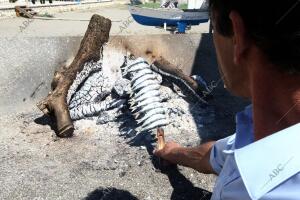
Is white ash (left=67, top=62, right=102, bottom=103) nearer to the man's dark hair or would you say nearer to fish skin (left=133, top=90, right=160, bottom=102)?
fish skin (left=133, top=90, right=160, bottom=102)

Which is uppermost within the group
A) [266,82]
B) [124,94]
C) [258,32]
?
[258,32]

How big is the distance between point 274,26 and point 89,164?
121 inches

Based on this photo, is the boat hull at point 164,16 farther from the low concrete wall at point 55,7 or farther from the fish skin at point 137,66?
the fish skin at point 137,66

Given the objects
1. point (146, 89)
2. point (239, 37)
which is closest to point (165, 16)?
point (146, 89)

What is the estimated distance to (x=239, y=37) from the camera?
0.84 metres

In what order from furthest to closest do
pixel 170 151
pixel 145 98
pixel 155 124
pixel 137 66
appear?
pixel 137 66
pixel 145 98
pixel 155 124
pixel 170 151

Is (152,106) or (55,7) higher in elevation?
(152,106)

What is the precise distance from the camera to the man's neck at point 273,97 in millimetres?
815

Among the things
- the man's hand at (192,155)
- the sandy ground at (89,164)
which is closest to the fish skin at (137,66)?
the sandy ground at (89,164)

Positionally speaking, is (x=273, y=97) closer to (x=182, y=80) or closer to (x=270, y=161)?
(x=270, y=161)

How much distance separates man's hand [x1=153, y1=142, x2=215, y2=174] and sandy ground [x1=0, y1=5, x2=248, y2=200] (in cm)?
54

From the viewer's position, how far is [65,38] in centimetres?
504

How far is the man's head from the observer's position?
2.45 ft

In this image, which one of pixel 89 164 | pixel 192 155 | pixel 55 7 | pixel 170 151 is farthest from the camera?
pixel 55 7
